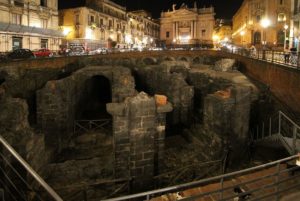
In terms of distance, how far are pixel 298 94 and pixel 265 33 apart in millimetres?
33761

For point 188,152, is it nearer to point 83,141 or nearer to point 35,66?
point 83,141

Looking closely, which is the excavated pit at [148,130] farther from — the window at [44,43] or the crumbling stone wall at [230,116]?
the window at [44,43]

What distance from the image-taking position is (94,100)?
22.1 metres

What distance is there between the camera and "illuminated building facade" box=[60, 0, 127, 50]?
43.5 metres

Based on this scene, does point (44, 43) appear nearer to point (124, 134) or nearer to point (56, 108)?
point (56, 108)

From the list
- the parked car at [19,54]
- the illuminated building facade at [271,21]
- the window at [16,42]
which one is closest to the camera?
the parked car at [19,54]

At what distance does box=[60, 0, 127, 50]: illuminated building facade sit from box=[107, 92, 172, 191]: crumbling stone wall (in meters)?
34.3

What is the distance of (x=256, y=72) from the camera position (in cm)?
1845

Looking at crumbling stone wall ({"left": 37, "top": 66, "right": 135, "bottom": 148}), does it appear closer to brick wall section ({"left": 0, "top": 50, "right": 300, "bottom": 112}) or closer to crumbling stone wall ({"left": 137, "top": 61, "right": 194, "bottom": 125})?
crumbling stone wall ({"left": 137, "top": 61, "right": 194, "bottom": 125})

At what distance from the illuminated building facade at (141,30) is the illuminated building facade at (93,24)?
554 centimetres

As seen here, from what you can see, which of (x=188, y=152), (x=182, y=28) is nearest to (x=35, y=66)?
(x=188, y=152)

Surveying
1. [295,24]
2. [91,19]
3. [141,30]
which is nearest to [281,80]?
[295,24]

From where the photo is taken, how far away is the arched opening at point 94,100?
18278 mm

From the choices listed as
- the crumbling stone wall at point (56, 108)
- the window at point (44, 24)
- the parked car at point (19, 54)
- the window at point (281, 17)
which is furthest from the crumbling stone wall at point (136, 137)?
the window at point (281, 17)
